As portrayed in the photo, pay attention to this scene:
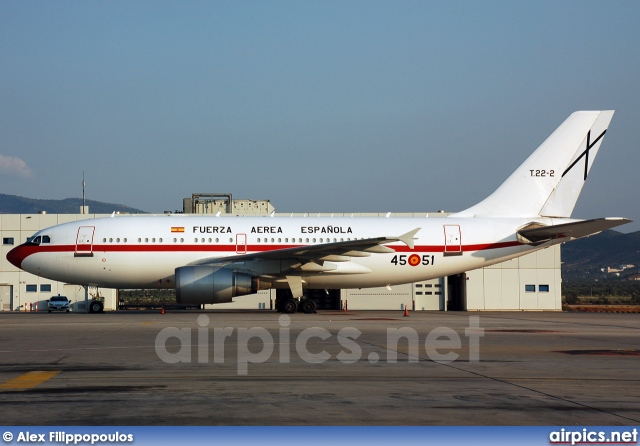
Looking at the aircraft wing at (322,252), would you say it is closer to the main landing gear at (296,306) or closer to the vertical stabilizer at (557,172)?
the main landing gear at (296,306)

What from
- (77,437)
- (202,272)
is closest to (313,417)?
(77,437)

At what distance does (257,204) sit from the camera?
5472cm

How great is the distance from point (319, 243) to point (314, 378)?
895 inches

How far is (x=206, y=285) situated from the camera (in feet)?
102

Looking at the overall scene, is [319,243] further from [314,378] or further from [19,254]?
[314,378]

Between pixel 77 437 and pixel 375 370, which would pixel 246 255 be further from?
pixel 77 437

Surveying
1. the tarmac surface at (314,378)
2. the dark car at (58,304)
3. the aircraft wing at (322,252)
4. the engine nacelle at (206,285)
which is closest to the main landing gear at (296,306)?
the aircraft wing at (322,252)

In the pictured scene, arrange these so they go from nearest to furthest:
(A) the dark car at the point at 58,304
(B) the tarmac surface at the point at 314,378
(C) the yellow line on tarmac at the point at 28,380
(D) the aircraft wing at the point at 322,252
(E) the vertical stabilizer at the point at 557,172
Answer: (B) the tarmac surface at the point at 314,378, (C) the yellow line on tarmac at the point at 28,380, (D) the aircraft wing at the point at 322,252, (E) the vertical stabilizer at the point at 557,172, (A) the dark car at the point at 58,304

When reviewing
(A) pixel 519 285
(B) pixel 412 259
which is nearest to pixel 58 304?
(B) pixel 412 259

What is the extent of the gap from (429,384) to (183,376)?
12.9 ft

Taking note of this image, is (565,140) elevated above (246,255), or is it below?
above

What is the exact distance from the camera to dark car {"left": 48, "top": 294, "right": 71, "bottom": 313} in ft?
145

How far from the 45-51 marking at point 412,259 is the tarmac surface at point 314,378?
506 inches

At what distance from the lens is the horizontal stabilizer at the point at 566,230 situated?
107 ft
